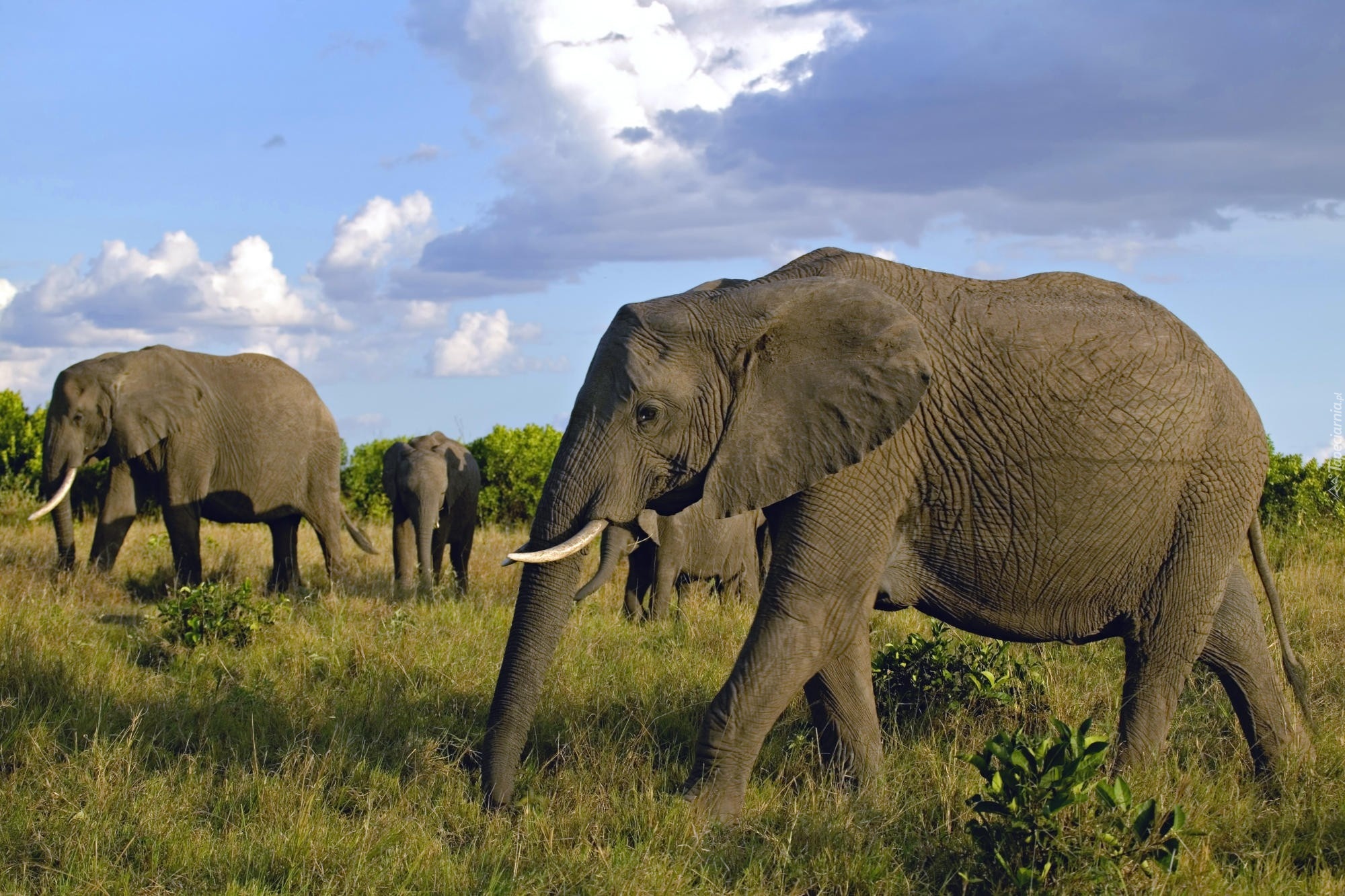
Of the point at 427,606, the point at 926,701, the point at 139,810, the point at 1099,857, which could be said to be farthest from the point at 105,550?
the point at 1099,857

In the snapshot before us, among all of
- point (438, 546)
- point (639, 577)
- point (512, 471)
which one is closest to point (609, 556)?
point (639, 577)

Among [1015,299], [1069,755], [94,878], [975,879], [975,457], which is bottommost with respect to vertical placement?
[94,878]

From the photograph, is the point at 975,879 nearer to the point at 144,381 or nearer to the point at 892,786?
the point at 892,786

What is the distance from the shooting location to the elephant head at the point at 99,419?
39.1 ft

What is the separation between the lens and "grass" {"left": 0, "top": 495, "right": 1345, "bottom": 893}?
15.6 ft

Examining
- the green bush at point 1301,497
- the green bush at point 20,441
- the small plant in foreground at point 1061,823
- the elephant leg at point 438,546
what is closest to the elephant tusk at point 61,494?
the elephant leg at point 438,546

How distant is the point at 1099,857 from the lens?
179 inches

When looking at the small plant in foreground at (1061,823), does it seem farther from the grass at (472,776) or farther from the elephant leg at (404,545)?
the elephant leg at (404,545)

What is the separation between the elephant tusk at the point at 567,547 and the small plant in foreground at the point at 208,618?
4341 millimetres

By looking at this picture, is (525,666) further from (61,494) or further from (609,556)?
(61,494)

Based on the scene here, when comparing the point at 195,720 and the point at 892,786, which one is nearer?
the point at 892,786

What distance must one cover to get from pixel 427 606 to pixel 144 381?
4.18m

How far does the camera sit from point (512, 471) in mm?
19531

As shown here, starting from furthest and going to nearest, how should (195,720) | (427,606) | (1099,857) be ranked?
(427,606)
(195,720)
(1099,857)
